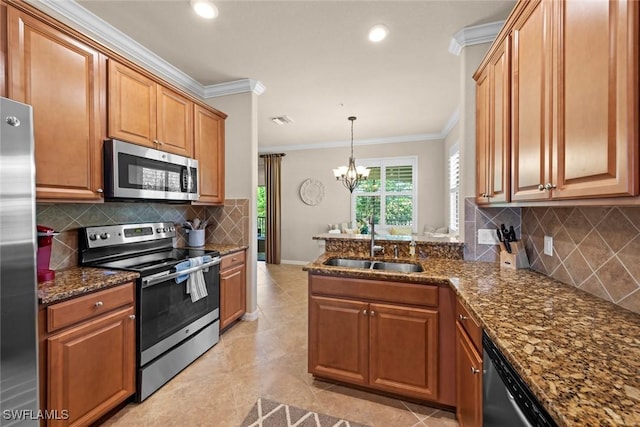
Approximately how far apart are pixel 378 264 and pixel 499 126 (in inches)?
51.6

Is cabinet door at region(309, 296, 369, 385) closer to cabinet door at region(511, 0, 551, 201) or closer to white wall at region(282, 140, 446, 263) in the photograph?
cabinet door at region(511, 0, 551, 201)

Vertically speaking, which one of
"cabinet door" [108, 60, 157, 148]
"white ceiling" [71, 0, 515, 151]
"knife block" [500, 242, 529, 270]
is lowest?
"knife block" [500, 242, 529, 270]

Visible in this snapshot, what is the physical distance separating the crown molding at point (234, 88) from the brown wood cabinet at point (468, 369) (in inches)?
118

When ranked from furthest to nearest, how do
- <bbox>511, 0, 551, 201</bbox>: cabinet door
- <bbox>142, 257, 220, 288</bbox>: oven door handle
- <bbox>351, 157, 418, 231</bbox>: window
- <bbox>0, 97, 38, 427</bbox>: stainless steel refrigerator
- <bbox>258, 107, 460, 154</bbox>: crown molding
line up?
<bbox>351, 157, 418, 231</bbox>: window → <bbox>258, 107, 460, 154</bbox>: crown molding → <bbox>142, 257, 220, 288</bbox>: oven door handle → <bbox>511, 0, 551, 201</bbox>: cabinet door → <bbox>0, 97, 38, 427</bbox>: stainless steel refrigerator

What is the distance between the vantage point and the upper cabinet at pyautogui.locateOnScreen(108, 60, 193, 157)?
2008 millimetres

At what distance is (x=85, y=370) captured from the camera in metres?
1.55

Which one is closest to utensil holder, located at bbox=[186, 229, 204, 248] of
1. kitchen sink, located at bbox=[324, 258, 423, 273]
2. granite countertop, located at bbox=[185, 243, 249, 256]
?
granite countertop, located at bbox=[185, 243, 249, 256]

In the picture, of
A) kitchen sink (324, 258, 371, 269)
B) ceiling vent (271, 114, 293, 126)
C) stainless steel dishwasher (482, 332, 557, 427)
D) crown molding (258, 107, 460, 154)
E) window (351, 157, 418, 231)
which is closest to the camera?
stainless steel dishwasher (482, 332, 557, 427)

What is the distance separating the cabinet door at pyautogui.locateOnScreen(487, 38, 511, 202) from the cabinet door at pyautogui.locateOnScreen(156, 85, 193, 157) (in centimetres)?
259

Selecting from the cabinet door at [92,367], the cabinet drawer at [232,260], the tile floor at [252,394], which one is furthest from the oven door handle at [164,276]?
the tile floor at [252,394]

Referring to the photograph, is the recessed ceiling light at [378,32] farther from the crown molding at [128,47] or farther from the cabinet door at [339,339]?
the cabinet door at [339,339]

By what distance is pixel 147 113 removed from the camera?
2.27 m

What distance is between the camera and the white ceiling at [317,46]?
79.6 inches

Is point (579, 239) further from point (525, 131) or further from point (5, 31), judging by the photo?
point (5, 31)
